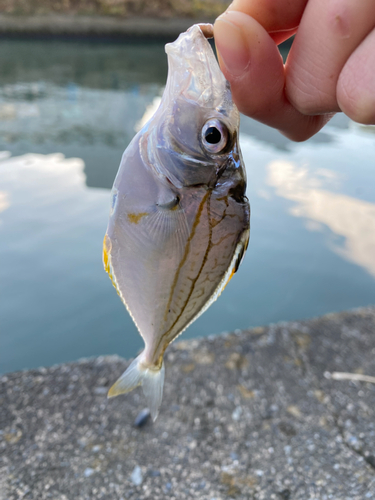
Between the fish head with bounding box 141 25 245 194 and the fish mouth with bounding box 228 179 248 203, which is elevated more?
the fish head with bounding box 141 25 245 194

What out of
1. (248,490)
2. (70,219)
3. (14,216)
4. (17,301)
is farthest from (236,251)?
(14,216)

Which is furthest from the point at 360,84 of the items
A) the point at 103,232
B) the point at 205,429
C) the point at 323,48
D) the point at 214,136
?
the point at 103,232

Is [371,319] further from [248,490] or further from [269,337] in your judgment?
[248,490]

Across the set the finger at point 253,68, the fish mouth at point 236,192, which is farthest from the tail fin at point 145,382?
the finger at point 253,68

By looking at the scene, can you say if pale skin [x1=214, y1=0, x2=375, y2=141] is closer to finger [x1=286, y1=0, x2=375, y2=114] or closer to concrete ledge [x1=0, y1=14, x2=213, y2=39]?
finger [x1=286, y1=0, x2=375, y2=114]

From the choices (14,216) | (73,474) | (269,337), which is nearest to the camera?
(73,474)

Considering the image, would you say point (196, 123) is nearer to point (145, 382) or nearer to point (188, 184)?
point (188, 184)

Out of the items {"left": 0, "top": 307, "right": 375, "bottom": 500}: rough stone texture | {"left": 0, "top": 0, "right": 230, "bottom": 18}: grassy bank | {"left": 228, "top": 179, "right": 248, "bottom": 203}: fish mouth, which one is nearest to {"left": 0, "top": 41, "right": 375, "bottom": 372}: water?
{"left": 0, "top": 307, "right": 375, "bottom": 500}: rough stone texture
